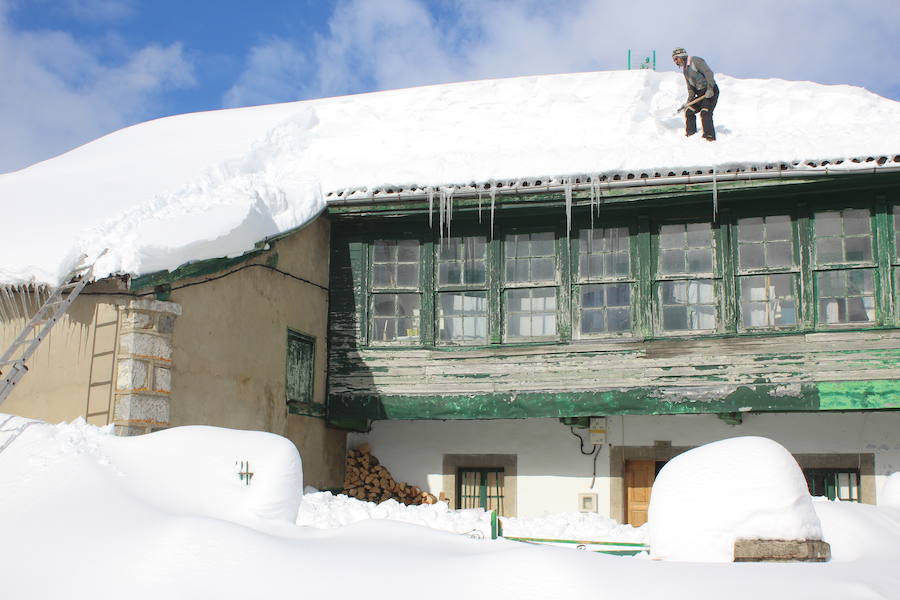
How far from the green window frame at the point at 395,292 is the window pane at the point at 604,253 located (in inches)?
80.2

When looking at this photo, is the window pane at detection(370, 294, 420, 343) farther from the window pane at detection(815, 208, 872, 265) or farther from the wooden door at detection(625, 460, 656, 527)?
the window pane at detection(815, 208, 872, 265)

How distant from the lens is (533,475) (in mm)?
12406

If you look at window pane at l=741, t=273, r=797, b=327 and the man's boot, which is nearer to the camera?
window pane at l=741, t=273, r=797, b=327

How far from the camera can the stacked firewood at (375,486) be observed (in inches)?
497

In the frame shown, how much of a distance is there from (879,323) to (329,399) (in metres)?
6.43

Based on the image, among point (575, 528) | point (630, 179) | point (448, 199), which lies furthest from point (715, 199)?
point (575, 528)

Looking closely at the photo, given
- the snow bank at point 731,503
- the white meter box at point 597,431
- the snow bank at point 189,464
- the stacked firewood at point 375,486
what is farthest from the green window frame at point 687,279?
the snow bank at point 189,464

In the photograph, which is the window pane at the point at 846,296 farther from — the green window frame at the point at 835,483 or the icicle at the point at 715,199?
the green window frame at the point at 835,483

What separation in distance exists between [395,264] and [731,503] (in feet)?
23.8

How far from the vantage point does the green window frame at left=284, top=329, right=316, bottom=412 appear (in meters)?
11.8

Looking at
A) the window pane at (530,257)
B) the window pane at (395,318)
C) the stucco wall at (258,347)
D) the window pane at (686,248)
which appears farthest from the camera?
the window pane at (395,318)

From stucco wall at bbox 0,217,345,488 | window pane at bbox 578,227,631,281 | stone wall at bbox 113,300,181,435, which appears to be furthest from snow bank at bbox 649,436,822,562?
window pane at bbox 578,227,631,281

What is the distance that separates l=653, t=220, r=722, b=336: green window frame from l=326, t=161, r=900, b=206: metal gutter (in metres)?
0.76

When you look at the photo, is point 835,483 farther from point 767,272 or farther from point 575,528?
point 575,528
